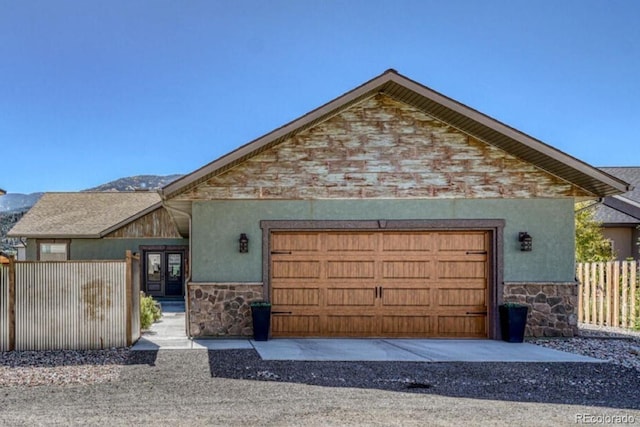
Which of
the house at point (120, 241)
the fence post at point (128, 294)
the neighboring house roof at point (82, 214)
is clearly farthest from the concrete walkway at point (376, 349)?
the house at point (120, 241)

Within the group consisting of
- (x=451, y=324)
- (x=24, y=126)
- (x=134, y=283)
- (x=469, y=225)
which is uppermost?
(x=24, y=126)

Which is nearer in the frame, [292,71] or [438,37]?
[438,37]

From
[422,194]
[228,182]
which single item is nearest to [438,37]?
[422,194]

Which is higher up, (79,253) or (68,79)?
(68,79)

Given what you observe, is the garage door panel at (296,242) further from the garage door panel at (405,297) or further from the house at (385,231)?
the garage door panel at (405,297)

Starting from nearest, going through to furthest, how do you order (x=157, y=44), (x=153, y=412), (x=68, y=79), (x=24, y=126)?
1. (x=153, y=412)
2. (x=157, y=44)
3. (x=68, y=79)
4. (x=24, y=126)

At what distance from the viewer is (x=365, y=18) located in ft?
43.1

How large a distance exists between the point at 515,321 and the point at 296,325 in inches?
178

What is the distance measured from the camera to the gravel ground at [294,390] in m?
6.00

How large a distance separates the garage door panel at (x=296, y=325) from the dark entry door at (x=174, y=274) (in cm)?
1443

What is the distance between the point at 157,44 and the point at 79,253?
12.5m

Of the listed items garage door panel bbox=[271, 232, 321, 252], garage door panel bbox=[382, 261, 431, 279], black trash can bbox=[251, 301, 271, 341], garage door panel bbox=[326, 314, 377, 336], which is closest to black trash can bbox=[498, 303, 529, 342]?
garage door panel bbox=[382, 261, 431, 279]

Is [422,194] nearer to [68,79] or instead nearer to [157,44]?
[157,44]

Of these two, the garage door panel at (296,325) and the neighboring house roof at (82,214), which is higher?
the neighboring house roof at (82,214)
